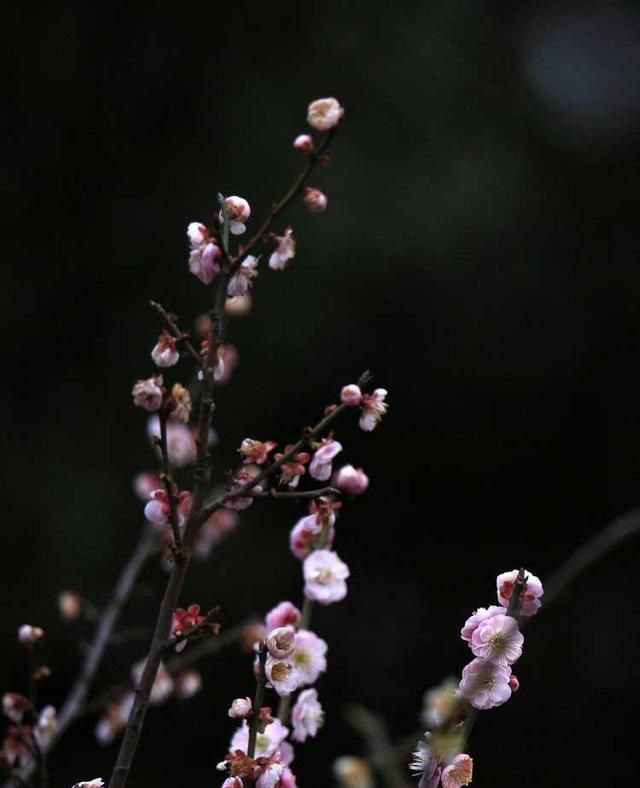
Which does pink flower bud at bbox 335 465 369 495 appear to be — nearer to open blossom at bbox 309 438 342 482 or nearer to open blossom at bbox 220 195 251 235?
open blossom at bbox 309 438 342 482

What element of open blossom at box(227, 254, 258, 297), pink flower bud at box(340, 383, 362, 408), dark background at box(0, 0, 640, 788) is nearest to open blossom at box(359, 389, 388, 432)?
pink flower bud at box(340, 383, 362, 408)

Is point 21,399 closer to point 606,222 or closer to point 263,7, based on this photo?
point 263,7

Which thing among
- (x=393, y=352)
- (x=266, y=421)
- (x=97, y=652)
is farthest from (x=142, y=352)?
(x=97, y=652)

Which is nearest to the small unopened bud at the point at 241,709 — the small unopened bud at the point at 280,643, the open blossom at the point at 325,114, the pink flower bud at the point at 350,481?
the small unopened bud at the point at 280,643

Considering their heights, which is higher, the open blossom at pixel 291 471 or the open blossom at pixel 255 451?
the open blossom at pixel 291 471

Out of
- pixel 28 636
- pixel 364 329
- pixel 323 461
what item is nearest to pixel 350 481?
pixel 323 461

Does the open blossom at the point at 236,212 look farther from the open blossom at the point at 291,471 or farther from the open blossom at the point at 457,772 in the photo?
the open blossom at the point at 457,772

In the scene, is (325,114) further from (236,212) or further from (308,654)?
(308,654)
